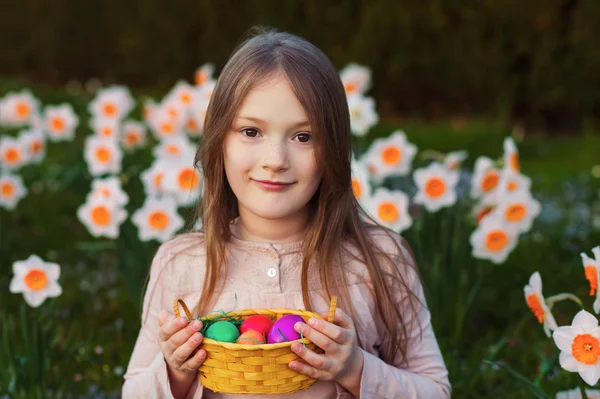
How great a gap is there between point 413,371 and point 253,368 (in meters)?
0.50

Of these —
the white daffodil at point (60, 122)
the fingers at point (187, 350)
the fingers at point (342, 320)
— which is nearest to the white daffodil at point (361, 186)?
the fingers at point (342, 320)

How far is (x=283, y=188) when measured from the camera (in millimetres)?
1845

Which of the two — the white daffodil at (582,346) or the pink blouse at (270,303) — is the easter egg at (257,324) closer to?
the pink blouse at (270,303)

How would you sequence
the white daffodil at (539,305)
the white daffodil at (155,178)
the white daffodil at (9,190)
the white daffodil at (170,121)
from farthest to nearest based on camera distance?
1. the white daffodil at (170,121)
2. the white daffodil at (9,190)
3. the white daffodil at (155,178)
4. the white daffodil at (539,305)

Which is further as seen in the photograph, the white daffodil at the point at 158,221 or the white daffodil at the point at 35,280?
the white daffodil at the point at 158,221

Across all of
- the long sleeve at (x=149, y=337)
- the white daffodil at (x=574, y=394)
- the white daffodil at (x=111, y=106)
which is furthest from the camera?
the white daffodil at (x=111, y=106)

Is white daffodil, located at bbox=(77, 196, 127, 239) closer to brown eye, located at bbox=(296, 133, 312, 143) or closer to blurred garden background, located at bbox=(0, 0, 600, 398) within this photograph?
blurred garden background, located at bbox=(0, 0, 600, 398)

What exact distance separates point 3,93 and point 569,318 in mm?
5606

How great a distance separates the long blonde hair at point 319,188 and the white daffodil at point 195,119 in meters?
1.67

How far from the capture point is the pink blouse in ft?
6.22

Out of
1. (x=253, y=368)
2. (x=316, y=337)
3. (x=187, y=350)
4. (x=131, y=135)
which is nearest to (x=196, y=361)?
(x=187, y=350)

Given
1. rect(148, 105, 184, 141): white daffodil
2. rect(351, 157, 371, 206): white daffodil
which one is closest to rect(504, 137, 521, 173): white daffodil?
rect(351, 157, 371, 206): white daffodil

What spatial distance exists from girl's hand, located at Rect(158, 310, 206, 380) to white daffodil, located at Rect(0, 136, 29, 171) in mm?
2310

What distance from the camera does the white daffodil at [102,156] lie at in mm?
3439
